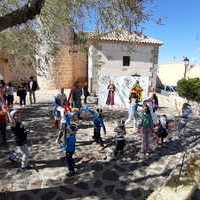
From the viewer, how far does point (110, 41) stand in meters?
27.2

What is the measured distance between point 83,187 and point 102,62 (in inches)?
820

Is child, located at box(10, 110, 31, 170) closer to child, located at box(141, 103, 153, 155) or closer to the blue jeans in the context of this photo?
the blue jeans

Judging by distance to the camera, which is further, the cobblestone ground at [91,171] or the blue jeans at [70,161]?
the blue jeans at [70,161]

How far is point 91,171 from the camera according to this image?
8227 millimetres

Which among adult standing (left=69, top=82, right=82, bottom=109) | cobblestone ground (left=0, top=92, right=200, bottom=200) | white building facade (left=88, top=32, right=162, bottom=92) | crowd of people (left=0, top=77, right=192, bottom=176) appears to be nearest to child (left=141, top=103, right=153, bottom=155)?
crowd of people (left=0, top=77, right=192, bottom=176)

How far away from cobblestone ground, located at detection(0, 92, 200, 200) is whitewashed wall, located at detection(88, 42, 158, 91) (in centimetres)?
1661

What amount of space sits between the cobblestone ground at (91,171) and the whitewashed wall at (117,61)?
1661 cm

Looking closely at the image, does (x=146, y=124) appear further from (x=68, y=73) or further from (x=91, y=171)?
(x=68, y=73)

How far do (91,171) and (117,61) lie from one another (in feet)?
68.4

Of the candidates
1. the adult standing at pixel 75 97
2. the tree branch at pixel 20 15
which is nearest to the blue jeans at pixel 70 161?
the tree branch at pixel 20 15

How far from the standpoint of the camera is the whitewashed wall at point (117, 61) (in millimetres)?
27586

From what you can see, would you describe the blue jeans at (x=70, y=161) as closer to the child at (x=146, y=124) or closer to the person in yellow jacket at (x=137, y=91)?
the child at (x=146, y=124)

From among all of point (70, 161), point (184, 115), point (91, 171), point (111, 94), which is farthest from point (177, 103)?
point (70, 161)

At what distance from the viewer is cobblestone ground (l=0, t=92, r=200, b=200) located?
715 cm
